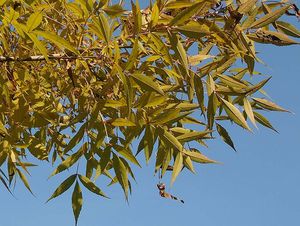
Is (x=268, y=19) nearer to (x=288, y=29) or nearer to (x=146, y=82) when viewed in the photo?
(x=288, y=29)

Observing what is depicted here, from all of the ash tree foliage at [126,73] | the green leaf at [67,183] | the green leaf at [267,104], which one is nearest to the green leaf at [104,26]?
the ash tree foliage at [126,73]

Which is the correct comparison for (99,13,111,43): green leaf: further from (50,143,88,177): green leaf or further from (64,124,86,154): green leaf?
(50,143,88,177): green leaf

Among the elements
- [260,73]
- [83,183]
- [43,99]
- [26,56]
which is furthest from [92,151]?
[260,73]

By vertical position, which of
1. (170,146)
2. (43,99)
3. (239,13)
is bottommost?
(170,146)

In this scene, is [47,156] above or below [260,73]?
below

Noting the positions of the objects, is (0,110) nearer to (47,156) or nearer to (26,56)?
(26,56)

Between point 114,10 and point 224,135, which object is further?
point 224,135

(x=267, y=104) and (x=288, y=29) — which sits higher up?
(x=288, y=29)

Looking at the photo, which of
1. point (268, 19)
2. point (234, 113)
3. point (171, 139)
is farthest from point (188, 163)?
point (268, 19)

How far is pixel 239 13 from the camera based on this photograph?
1775 mm

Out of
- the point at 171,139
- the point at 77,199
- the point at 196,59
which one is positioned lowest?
the point at 77,199

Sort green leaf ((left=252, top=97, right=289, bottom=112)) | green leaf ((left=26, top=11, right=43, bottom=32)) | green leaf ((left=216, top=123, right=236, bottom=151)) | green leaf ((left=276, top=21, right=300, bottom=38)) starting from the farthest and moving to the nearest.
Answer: green leaf ((left=216, top=123, right=236, bottom=151)) < green leaf ((left=252, top=97, right=289, bottom=112)) < green leaf ((left=276, top=21, right=300, bottom=38)) < green leaf ((left=26, top=11, right=43, bottom=32))

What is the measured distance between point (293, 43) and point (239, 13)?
0.91 feet

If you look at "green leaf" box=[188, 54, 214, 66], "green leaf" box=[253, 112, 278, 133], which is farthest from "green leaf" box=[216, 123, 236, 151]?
"green leaf" box=[188, 54, 214, 66]
